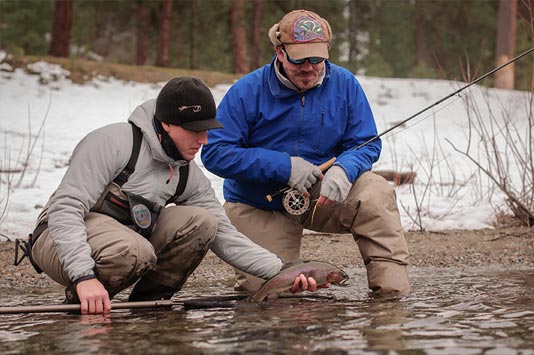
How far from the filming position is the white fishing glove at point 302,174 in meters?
5.18

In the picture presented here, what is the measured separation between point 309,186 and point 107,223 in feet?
4.54

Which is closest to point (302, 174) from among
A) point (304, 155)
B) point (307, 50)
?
point (304, 155)

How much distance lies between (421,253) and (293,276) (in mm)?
3011

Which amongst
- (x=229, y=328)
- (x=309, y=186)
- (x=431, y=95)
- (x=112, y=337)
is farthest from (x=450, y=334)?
(x=431, y=95)

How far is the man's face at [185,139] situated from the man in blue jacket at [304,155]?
2.61 feet

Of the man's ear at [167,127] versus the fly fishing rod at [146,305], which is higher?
the man's ear at [167,127]

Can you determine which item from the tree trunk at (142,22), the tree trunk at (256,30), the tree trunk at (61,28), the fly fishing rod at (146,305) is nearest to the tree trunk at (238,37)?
the tree trunk at (256,30)

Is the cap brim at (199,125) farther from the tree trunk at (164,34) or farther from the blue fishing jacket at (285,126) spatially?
the tree trunk at (164,34)

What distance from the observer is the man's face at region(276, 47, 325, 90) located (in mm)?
5207

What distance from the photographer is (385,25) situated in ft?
106

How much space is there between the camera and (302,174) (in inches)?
204

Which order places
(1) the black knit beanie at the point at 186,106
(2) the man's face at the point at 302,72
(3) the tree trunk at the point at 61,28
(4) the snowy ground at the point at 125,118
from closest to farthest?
1. (1) the black knit beanie at the point at 186,106
2. (2) the man's face at the point at 302,72
3. (4) the snowy ground at the point at 125,118
4. (3) the tree trunk at the point at 61,28

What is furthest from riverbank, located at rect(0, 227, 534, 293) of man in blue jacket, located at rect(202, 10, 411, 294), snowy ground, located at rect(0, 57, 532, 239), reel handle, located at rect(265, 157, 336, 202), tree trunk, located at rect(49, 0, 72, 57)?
tree trunk, located at rect(49, 0, 72, 57)

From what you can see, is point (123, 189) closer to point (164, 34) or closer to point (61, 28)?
point (61, 28)
